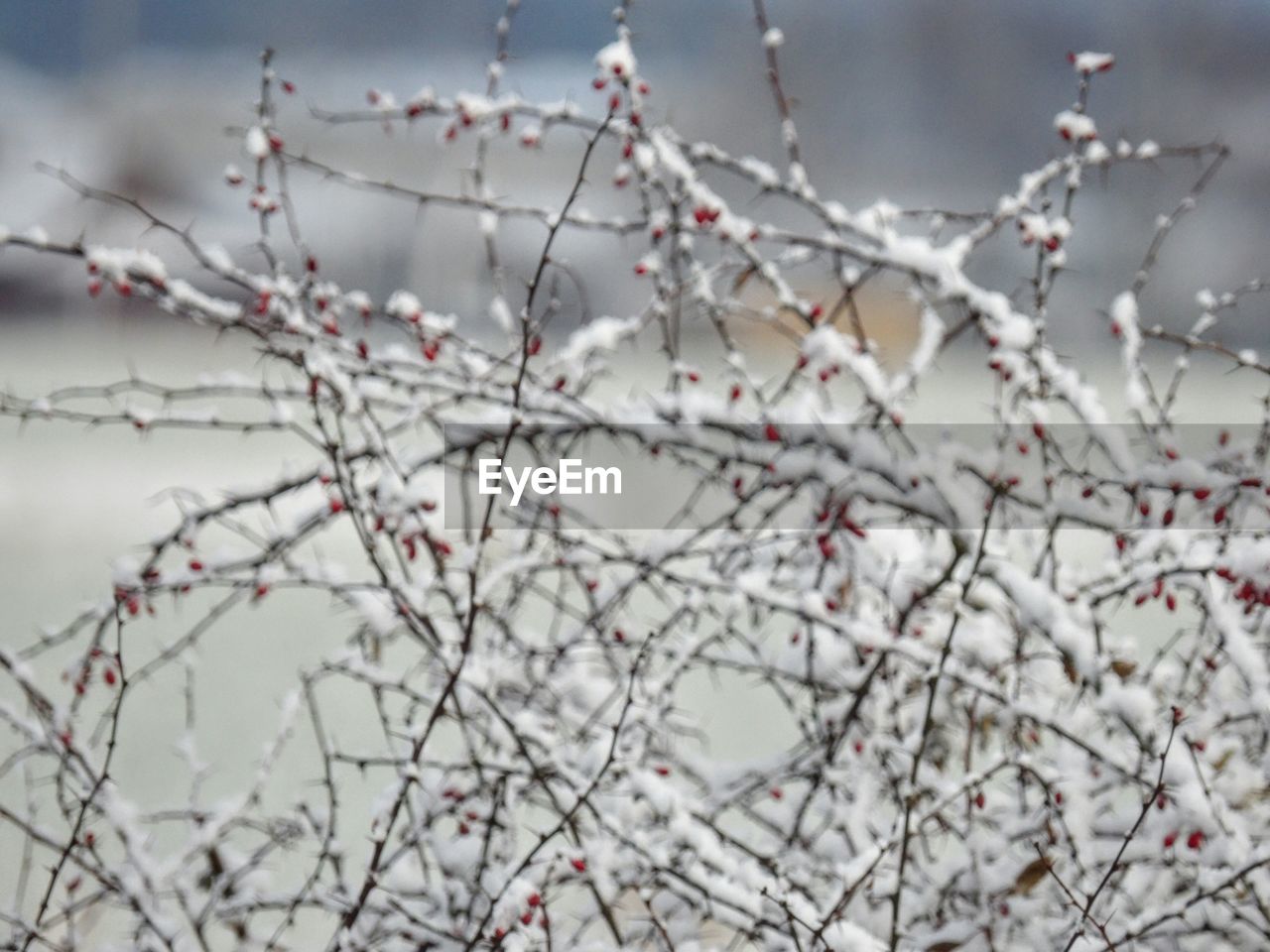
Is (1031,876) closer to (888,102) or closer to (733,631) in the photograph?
(733,631)

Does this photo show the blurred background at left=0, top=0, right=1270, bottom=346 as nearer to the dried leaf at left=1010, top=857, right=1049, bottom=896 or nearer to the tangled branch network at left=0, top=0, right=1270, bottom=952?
the tangled branch network at left=0, top=0, right=1270, bottom=952

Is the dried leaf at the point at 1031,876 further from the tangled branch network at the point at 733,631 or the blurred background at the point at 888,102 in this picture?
the blurred background at the point at 888,102

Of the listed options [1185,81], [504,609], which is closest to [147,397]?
[1185,81]

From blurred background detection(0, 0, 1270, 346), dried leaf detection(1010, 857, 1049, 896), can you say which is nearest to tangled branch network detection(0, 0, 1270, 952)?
dried leaf detection(1010, 857, 1049, 896)

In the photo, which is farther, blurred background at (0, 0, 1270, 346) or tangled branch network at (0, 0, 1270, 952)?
blurred background at (0, 0, 1270, 346)

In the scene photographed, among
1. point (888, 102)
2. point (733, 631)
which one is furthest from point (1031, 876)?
point (888, 102)

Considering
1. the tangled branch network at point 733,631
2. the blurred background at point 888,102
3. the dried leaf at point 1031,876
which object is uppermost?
the blurred background at point 888,102

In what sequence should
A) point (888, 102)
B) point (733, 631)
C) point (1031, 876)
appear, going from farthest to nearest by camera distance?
1. point (888, 102)
2. point (733, 631)
3. point (1031, 876)

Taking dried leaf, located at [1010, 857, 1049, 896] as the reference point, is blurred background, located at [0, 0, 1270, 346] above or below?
above

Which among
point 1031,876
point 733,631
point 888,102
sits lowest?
point 1031,876

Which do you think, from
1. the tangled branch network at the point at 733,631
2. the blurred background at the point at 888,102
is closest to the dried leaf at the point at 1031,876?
the tangled branch network at the point at 733,631

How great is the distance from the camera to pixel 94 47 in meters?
7.16

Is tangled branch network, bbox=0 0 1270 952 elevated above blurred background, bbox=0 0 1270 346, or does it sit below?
below

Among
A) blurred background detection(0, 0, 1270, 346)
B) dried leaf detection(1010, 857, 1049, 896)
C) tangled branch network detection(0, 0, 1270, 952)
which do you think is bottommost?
dried leaf detection(1010, 857, 1049, 896)
